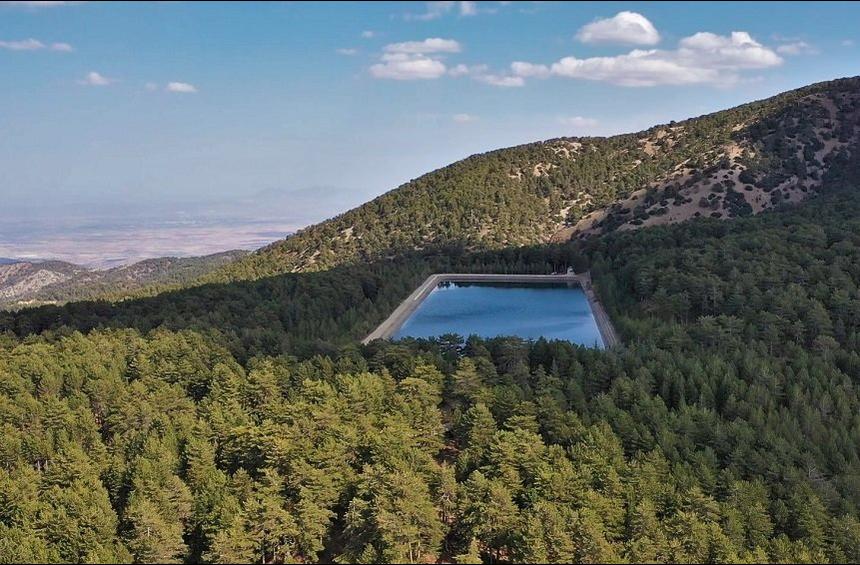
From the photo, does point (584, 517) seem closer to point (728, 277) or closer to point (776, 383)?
point (776, 383)

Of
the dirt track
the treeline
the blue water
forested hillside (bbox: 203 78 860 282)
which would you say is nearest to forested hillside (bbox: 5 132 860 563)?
the treeline

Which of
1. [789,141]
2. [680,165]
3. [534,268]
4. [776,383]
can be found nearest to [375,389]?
[776,383]

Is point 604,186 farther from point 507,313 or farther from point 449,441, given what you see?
point 449,441

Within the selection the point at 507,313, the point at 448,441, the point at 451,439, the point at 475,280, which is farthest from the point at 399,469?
the point at 475,280

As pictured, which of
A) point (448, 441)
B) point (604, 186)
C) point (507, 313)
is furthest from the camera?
point (604, 186)

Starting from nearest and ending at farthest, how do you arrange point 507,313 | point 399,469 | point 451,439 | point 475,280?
point 399,469
point 451,439
point 507,313
point 475,280

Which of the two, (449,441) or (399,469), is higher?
(399,469)

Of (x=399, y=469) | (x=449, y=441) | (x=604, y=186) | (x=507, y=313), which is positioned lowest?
(x=449, y=441)

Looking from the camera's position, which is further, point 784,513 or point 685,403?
point 685,403
